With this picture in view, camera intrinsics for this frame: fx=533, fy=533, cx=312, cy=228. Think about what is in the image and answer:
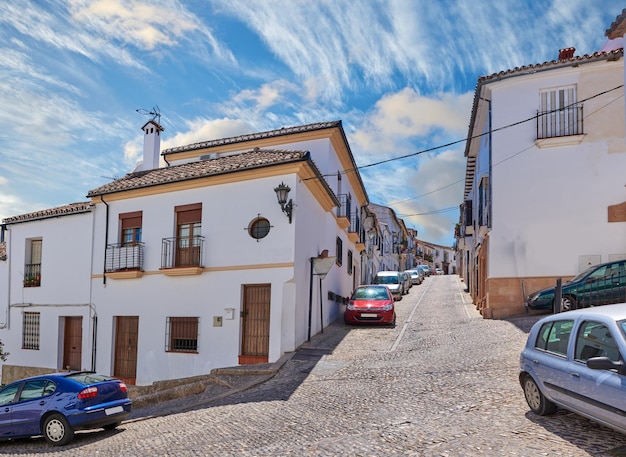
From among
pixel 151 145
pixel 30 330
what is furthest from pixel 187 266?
pixel 30 330

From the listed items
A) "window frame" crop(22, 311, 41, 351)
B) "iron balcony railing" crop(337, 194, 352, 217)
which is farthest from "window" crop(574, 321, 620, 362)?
"window frame" crop(22, 311, 41, 351)

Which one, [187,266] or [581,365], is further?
[187,266]

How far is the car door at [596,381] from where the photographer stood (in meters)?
5.49

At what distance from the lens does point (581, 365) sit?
20.4ft

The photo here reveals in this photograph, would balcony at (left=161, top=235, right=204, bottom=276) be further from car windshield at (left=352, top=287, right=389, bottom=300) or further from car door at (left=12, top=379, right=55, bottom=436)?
car windshield at (left=352, top=287, right=389, bottom=300)

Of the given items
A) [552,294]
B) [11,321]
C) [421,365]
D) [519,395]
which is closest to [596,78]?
[552,294]

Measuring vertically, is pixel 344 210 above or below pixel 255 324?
above

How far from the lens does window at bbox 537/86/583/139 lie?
54.8 ft

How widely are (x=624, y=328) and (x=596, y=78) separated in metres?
13.2

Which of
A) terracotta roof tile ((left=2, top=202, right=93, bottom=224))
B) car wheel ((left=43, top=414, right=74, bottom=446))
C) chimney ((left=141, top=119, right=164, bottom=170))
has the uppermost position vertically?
chimney ((left=141, top=119, right=164, bottom=170))

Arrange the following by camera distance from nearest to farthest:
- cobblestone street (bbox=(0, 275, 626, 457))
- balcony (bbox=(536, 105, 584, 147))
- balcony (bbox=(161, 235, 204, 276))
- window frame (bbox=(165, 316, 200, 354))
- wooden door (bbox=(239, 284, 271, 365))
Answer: cobblestone street (bbox=(0, 275, 626, 457)) < wooden door (bbox=(239, 284, 271, 365)) < window frame (bbox=(165, 316, 200, 354)) < balcony (bbox=(161, 235, 204, 276)) < balcony (bbox=(536, 105, 584, 147))

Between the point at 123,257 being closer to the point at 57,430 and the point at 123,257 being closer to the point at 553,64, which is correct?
the point at 57,430

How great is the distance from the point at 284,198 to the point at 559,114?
9.61 meters

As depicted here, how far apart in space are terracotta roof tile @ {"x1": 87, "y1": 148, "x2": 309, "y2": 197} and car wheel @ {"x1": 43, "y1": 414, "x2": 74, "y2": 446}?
7.27m
